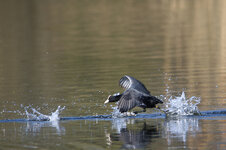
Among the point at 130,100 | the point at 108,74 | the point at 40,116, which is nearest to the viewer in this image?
the point at 130,100

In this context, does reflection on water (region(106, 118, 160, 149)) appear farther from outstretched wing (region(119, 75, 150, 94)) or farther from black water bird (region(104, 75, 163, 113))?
outstretched wing (region(119, 75, 150, 94))

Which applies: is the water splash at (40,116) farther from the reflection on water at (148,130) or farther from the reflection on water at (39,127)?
the reflection on water at (148,130)

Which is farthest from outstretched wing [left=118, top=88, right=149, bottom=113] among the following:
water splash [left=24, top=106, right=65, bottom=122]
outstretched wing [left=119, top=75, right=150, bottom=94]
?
water splash [left=24, top=106, right=65, bottom=122]

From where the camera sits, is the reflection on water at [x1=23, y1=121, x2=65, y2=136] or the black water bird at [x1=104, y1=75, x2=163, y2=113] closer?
the reflection on water at [x1=23, y1=121, x2=65, y2=136]

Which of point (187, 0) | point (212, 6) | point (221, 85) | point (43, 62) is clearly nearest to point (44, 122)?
point (221, 85)

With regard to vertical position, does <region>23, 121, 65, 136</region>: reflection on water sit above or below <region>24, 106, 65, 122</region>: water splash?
below

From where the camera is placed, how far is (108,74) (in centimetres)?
2141

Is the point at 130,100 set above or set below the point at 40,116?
above

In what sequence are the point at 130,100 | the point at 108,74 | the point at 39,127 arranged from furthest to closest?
the point at 108,74 < the point at 130,100 < the point at 39,127

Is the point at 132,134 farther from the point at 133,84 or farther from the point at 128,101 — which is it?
the point at 133,84

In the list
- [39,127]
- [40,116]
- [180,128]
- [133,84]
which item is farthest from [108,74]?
[180,128]

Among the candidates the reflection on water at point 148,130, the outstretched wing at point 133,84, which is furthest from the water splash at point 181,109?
the outstretched wing at point 133,84

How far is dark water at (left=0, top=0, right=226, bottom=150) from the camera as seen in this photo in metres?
11.9

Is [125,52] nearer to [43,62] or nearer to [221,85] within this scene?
[43,62]
